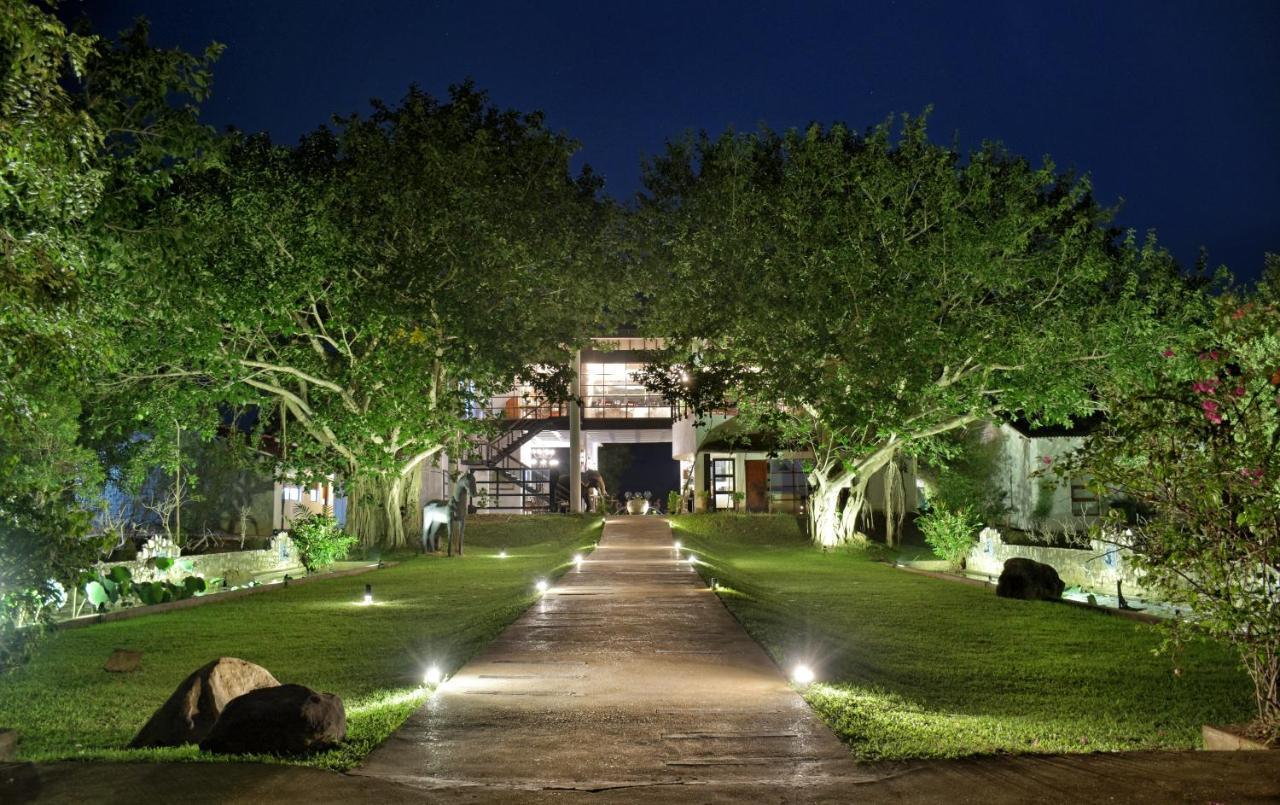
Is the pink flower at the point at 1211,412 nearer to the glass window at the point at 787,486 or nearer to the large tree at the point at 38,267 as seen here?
the large tree at the point at 38,267

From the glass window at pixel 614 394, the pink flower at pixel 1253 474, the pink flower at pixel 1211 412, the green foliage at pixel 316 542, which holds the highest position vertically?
the glass window at pixel 614 394

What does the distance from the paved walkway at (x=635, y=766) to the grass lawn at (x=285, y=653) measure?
456mm

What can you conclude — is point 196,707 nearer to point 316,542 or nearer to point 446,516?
point 316,542

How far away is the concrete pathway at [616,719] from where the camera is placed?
20.0 ft

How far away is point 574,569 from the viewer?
66.6ft

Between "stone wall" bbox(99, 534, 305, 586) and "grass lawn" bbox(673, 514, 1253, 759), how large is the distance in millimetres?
9441

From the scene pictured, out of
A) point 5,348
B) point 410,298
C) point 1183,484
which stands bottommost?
point 1183,484

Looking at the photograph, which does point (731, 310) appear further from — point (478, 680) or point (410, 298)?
point (478, 680)

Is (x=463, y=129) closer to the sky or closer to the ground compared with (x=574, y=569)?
closer to the sky

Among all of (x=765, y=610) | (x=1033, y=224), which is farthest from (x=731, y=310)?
(x=765, y=610)

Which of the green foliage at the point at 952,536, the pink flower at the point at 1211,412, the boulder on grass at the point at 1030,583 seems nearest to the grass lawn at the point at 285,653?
the pink flower at the point at 1211,412

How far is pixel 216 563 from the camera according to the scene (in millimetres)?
21078

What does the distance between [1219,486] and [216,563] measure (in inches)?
756

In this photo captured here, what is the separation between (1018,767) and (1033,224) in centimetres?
2165
